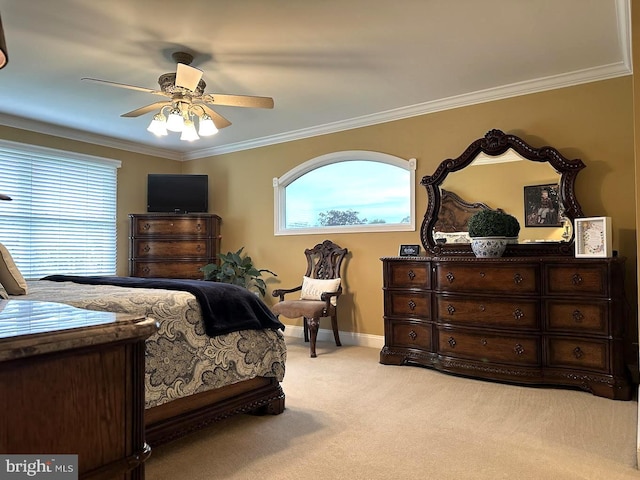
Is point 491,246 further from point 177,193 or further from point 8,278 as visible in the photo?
point 177,193

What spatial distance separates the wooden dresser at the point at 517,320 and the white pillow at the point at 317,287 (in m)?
0.93

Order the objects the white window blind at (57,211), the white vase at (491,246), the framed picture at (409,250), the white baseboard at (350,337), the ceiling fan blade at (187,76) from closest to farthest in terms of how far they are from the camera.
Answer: the ceiling fan blade at (187,76) < the white vase at (491,246) < the framed picture at (409,250) < the white baseboard at (350,337) < the white window blind at (57,211)

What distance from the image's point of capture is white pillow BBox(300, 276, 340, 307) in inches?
188

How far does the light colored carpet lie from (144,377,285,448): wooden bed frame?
102mm

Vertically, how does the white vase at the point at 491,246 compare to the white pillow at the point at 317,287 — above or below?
above

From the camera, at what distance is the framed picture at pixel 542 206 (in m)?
3.68

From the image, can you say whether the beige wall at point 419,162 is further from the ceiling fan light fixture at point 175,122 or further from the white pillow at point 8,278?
the white pillow at point 8,278

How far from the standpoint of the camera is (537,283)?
3330 millimetres

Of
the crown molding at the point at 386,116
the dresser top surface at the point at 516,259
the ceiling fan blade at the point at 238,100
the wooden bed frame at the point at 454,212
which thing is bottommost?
the dresser top surface at the point at 516,259

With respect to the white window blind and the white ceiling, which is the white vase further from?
the white window blind

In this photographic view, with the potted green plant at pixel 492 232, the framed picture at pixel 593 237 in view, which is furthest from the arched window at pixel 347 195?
the framed picture at pixel 593 237


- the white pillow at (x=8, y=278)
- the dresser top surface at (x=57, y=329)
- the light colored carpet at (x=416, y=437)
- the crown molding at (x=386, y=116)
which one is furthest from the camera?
the crown molding at (x=386, y=116)

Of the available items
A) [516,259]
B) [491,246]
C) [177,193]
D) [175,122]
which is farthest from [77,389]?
[177,193]

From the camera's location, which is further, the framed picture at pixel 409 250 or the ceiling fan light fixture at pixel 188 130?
the framed picture at pixel 409 250
